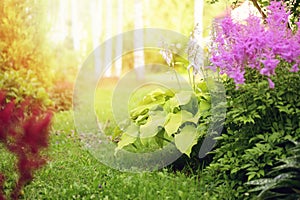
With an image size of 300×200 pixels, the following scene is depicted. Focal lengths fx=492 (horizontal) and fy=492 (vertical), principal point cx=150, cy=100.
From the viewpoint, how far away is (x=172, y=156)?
4.09 metres

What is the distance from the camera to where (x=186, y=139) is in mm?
3824

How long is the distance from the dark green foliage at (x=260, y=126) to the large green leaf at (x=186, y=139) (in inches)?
12.7

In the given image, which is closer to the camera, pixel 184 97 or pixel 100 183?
pixel 100 183

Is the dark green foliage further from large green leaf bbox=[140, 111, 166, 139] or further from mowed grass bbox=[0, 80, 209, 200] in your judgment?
large green leaf bbox=[140, 111, 166, 139]

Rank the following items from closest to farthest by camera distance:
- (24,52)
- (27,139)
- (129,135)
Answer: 1. (27,139)
2. (129,135)
3. (24,52)

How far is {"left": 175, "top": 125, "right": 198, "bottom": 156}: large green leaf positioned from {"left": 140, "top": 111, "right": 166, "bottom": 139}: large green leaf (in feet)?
0.66

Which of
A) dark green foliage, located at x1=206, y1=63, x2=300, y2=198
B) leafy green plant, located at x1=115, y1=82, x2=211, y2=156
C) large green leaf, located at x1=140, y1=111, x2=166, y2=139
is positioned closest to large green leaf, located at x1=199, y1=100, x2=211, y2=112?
leafy green plant, located at x1=115, y1=82, x2=211, y2=156

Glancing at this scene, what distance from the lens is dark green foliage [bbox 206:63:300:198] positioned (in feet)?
10.2

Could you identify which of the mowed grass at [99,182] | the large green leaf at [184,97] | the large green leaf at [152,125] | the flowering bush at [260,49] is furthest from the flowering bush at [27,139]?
the large green leaf at [184,97]

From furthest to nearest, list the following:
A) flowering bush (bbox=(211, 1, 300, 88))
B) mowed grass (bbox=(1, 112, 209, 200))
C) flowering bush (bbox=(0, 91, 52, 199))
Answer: mowed grass (bbox=(1, 112, 209, 200)) < flowering bush (bbox=(211, 1, 300, 88)) < flowering bush (bbox=(0, 91, 52, 199))

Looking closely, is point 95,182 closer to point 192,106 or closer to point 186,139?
point 186,139

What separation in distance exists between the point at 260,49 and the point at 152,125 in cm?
129

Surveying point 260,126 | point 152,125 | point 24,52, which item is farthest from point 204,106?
point 24,52

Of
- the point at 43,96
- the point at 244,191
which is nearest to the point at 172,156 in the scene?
the point at 244,191
